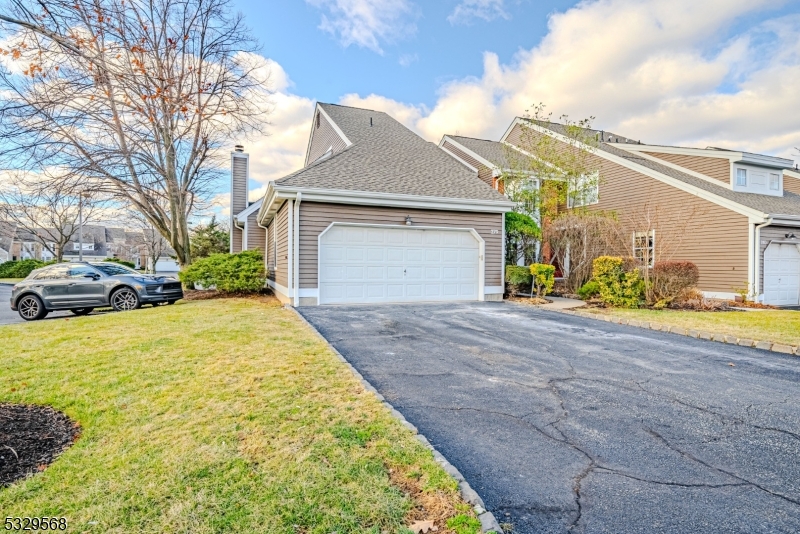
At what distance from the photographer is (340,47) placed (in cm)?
1252

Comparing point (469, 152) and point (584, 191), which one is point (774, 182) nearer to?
point (584, 191)

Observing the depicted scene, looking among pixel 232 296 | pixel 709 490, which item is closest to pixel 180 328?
pixel 232 296

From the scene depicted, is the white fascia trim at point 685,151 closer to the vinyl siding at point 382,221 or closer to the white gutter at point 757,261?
the white gutter at point 757,261

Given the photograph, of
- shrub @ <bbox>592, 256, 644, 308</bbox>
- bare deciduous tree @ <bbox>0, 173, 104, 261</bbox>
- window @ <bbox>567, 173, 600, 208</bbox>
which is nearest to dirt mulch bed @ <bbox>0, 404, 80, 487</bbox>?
shrub @ <bbox>592, 256, 644, 308</bbox>

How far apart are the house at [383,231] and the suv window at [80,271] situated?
15.7 ft

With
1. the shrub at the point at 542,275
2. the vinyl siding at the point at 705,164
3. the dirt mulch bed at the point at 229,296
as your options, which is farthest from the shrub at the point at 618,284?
the dirt mulch bed at the point at 229,296

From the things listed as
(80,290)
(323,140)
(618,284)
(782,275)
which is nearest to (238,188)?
(323,140)

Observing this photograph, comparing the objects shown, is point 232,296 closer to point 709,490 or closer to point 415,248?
point 415,248

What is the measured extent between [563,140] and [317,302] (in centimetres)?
1241

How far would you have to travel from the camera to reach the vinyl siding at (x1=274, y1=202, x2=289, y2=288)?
1042cm

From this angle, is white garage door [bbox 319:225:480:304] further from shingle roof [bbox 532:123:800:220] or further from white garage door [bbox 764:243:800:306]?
white garage door [bbox 764:243:800:306]

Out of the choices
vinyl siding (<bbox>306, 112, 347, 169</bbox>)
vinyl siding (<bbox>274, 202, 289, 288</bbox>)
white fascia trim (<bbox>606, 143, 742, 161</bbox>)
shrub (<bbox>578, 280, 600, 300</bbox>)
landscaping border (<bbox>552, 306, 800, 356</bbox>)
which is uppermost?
vinyl siding (<bbox>306, 112, 347, 169</bbox>)

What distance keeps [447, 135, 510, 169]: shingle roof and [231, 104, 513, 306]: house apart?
4284 millimetres

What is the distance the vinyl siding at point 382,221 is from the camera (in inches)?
403
